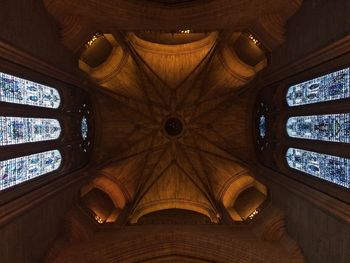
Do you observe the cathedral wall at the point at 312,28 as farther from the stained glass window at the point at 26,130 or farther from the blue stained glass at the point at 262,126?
the stained glass window at the point at 26,130

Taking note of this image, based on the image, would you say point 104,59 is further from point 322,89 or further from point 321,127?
point 321,127

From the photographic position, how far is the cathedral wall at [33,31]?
860 cm

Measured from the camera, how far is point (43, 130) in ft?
37.3

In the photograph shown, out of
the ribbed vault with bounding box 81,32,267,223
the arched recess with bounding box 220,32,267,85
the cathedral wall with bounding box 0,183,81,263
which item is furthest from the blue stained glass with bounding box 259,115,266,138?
the cathedral wall with bounding box 0,183,81,263

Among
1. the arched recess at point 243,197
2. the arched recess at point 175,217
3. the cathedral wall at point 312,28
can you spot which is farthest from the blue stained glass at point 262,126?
the arched recess at point 175,217

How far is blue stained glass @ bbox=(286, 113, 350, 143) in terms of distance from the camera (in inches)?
352

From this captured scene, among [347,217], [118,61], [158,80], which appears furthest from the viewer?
[158,80]

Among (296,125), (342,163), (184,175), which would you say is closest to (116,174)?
(184,175)

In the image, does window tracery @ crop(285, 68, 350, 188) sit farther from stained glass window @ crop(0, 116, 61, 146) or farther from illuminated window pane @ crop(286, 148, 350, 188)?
stained glass window @ crop(0, 116, 61, 146)

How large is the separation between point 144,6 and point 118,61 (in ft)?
14.9

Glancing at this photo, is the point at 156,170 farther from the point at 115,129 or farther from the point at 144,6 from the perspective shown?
the point at 144,6

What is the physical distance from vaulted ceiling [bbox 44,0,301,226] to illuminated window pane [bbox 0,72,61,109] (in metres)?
2.98

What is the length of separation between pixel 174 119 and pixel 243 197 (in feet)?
15.0

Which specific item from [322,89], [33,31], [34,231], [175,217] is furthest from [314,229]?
[33,31]
